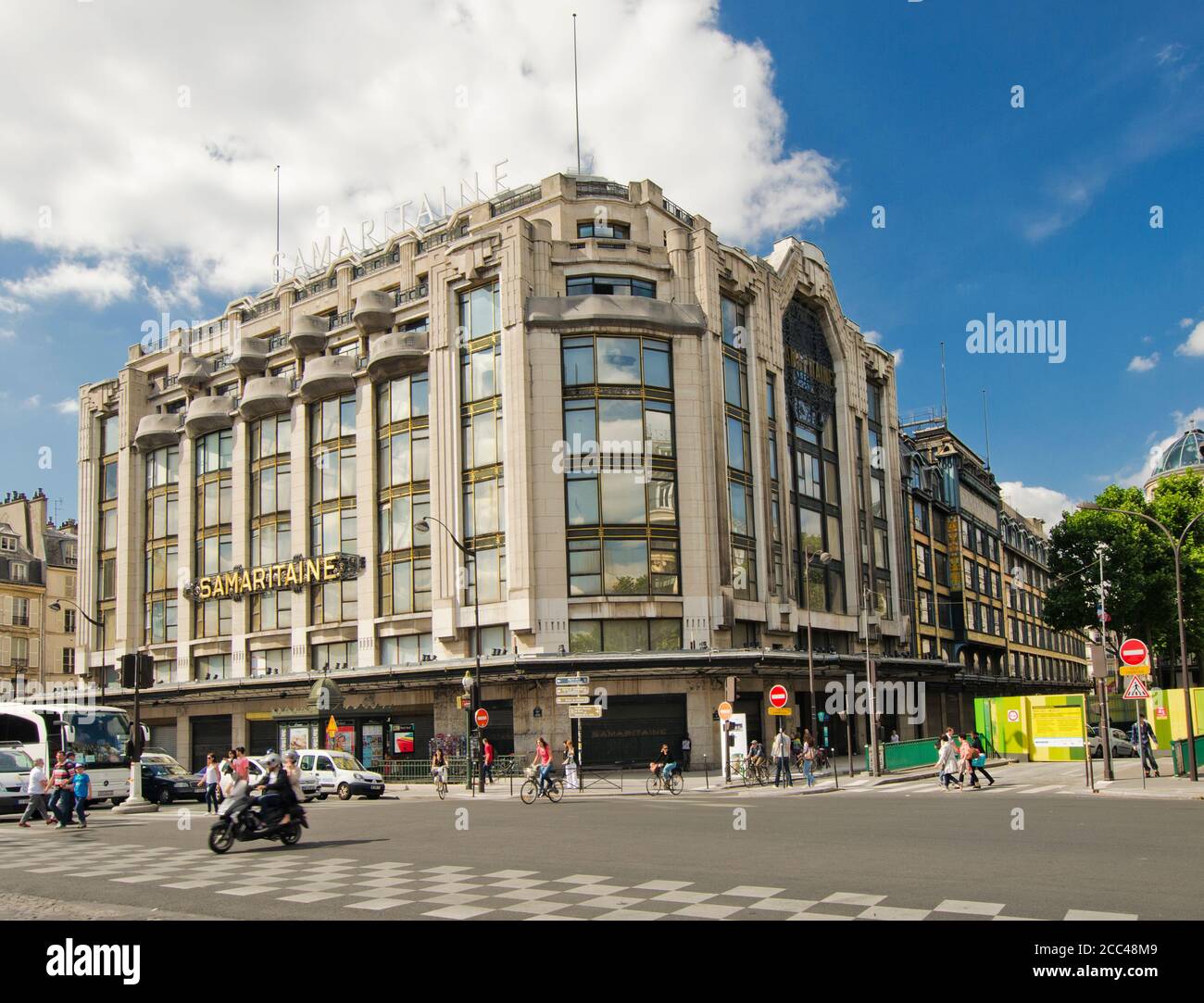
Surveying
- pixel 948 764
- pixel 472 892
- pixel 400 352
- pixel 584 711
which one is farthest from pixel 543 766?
pixel 400 352

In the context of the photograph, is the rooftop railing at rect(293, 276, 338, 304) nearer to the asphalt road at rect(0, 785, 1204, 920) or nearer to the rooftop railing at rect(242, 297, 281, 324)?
the rooftop railing at rect(242, 297, 281, 324)

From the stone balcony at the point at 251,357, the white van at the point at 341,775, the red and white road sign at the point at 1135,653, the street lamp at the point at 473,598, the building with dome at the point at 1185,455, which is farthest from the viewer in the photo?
the building with dome at the point at 1185,455

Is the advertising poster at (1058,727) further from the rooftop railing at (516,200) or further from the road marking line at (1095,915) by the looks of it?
the road marking line at (1095,915)

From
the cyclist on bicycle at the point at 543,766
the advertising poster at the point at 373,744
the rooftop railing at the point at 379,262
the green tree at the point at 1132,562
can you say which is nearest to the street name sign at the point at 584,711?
the cyclist on bicycle at the point at 543,766

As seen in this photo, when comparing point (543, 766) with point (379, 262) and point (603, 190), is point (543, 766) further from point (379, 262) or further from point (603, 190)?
point (379, 262)

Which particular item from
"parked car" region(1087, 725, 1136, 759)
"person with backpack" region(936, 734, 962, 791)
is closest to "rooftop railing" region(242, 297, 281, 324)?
"person with backpack" region(936, 734, 962, 791)

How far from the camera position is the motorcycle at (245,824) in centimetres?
1772

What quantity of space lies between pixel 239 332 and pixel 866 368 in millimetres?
38759

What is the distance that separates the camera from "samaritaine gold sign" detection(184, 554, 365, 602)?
173 ft

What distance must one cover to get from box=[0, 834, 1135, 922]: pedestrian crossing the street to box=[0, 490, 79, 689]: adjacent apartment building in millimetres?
68896

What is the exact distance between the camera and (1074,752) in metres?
46.0

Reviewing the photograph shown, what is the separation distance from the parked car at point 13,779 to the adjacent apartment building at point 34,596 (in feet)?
162
